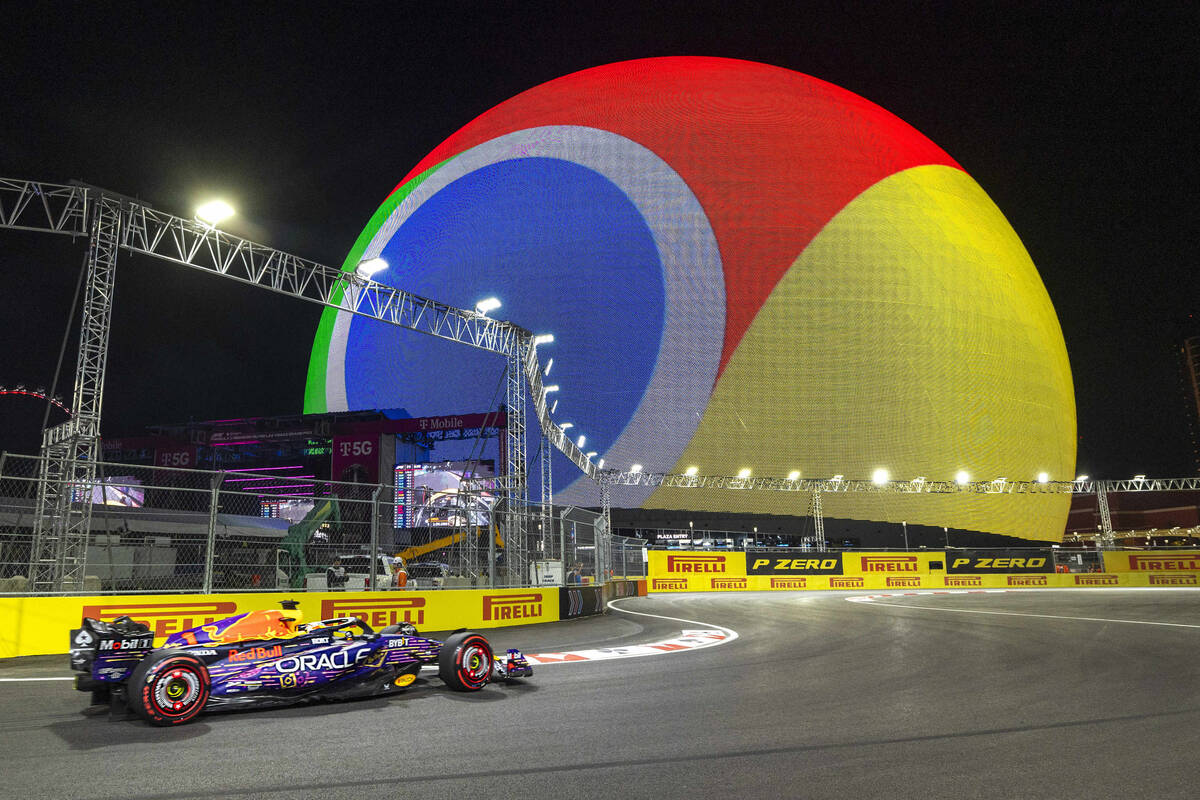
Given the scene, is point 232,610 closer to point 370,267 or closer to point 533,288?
point 370,267

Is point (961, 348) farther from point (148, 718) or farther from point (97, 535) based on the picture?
point (148, 718)

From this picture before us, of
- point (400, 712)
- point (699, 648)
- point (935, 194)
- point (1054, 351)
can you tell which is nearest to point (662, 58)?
point (935, 194)

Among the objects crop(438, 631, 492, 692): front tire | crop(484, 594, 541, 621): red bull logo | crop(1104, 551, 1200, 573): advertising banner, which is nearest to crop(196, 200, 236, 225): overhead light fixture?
crop(484, 594, 541, 621): red bull logo

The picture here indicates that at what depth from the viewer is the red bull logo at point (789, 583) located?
107 ft

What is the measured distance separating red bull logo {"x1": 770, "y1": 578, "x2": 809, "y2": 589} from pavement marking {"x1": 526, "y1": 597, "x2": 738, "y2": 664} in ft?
63.5

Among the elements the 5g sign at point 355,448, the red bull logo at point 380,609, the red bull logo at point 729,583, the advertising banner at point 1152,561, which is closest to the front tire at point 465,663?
the red bull logo at point 380,609

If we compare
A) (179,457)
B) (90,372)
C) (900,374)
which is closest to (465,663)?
(90,372)

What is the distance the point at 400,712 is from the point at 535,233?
34465 millimetres

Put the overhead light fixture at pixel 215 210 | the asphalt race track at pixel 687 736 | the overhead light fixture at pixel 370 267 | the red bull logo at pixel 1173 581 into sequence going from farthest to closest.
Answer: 1. the red bull logo at pixel 1173 581
2. the overhead light fixture at pixel 370 267
3. the overhead light fixture at pixel 215 210
4. the asphalt race track at pixel 687 736

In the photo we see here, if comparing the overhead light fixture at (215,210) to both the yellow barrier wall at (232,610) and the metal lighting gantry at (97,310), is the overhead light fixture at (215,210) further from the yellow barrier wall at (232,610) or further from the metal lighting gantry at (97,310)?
the yellow barrier wall at (232,610)

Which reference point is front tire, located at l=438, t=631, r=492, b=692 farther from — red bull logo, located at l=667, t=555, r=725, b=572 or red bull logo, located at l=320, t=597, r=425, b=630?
red bull logo, located at l=667, t=555, r=725, b=572

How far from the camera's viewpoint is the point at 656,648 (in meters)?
11.1

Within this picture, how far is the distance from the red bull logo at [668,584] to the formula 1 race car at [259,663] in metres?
24.3

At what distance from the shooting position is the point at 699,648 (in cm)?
1098
